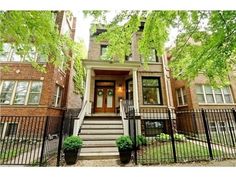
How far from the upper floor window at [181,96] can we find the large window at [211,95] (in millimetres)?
1046

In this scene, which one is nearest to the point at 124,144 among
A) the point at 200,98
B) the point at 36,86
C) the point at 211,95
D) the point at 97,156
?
the point at 97,156

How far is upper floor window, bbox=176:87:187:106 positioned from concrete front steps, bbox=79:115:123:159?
Answer: 277 inches

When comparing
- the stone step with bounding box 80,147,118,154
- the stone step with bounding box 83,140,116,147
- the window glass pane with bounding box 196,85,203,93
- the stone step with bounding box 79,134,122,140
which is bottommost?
the stone step with bounding box 80,147,118,154

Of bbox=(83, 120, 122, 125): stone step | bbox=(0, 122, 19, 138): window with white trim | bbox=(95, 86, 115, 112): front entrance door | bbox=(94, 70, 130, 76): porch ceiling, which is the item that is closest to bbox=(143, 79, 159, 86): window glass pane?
bbox=(94, 70, 130, 76): porch ceiling

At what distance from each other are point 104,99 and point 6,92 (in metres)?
6.38

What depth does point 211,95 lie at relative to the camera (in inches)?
488

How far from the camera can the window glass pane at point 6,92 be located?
32.2 ft

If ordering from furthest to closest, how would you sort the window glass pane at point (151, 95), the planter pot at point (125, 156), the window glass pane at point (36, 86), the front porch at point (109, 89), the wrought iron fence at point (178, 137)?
the front porch at point (109, 89), the window glass pane at point (151, 95), the window glass pane at point (36, 86), the wrought iron fence at point (178, 137), the planter pot at point (125, 156)

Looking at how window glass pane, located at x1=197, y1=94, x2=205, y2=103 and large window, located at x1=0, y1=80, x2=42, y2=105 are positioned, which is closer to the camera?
large window, located at x1=0, y1=80, x2=42, y2=105

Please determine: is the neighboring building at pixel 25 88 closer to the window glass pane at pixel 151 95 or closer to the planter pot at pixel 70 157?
the planter pot at pixel 70 157

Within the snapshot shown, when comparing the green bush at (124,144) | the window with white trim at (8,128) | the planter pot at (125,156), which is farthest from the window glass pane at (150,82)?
the window with white trim at (8,128)

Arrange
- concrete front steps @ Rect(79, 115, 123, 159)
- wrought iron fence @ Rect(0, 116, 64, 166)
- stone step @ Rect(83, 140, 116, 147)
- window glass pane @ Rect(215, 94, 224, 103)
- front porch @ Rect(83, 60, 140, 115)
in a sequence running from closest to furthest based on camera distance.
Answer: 1. wrought iron fence @ Rect(0, 116, 64, 166)
2. concrete front steps @ Rect(79, 115, 123, 159)
3. stone step @ Rect(83, 140, 116, 147)
4. front porch @ Rect(83, 60, 140, 115)
5. window glass pane @ Rect(215, 94, 224, 103)

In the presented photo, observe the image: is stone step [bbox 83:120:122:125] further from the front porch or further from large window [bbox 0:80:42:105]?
large window [bbox 0:80:42:105]

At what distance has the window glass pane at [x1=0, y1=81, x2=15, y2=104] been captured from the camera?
9.80 m
